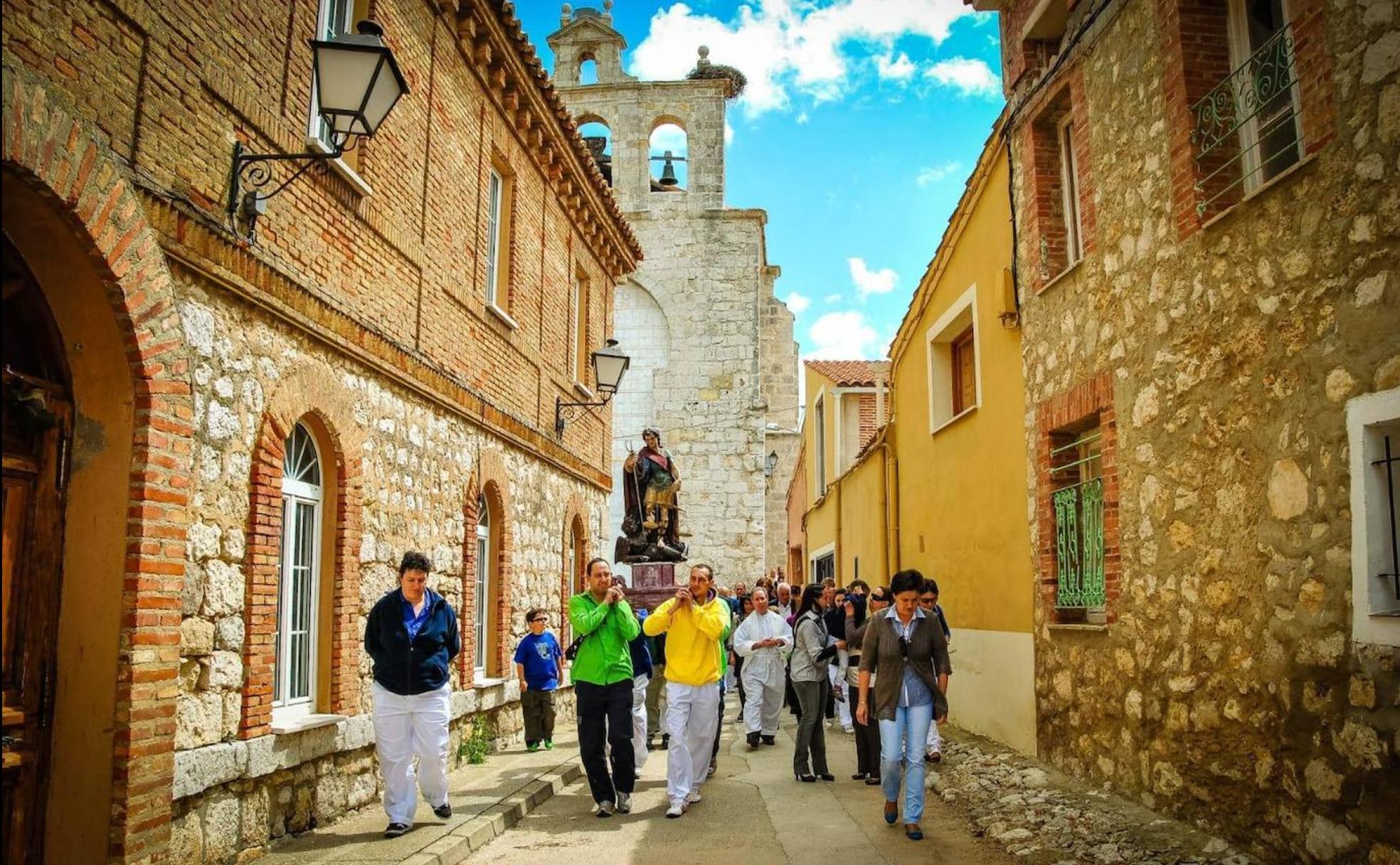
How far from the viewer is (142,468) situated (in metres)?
5.50

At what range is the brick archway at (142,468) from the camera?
16.7 ft

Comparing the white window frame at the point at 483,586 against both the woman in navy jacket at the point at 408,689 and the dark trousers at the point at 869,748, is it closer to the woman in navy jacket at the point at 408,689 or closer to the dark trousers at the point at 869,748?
the dark trousers at the point at 869,748

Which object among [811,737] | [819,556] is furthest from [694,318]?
[811,737]

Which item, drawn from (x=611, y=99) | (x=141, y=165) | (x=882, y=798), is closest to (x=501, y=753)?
(x=882, y=798)

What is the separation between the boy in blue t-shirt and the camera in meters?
11.5

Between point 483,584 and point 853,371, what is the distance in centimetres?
1394

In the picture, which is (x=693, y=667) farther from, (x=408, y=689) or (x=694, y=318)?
(x=694, y=318)

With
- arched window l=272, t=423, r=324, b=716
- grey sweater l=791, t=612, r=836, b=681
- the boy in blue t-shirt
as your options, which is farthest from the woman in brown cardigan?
the boy in blue t-shirt

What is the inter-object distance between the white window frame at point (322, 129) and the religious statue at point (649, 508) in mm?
6604

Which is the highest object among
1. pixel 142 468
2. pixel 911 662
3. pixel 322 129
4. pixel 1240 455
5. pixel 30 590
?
pixel 322 129

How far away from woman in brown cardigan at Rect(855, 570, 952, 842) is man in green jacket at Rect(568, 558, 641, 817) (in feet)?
6.28

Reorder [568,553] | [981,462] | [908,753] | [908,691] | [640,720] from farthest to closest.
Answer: [568,553] < [981,462] < [640,720] < [908,691] < [908,753]

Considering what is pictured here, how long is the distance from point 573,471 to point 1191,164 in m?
10.1

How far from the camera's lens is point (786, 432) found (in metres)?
35.2
